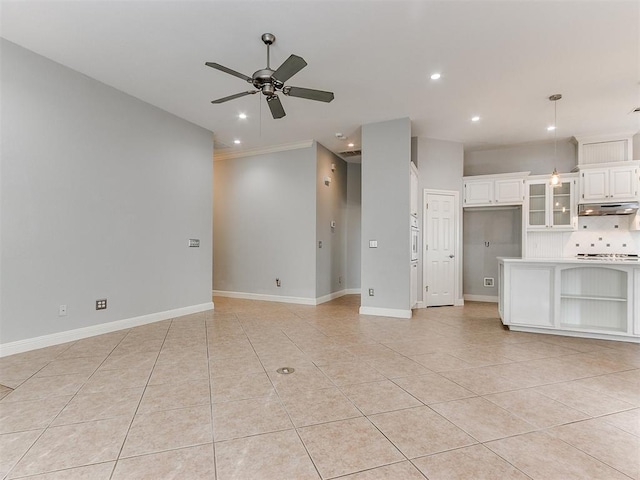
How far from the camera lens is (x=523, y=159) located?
6.52 metres

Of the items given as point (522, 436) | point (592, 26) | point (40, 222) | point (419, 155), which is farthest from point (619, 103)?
point (40, 222)

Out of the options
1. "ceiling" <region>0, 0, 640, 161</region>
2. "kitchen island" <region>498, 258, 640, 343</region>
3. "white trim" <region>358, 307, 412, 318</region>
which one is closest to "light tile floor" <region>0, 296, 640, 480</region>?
"kitchen island" <region>498, 258, 640, 343</region>

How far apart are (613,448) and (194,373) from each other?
2.95 meters

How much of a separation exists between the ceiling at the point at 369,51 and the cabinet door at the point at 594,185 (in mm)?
976

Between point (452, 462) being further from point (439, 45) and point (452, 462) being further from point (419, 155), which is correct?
point (419, 155)

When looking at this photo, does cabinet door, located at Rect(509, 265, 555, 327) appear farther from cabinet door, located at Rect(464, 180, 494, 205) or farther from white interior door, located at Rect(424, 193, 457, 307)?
cabinet door, located at Rect(464, 180, 494, 205)

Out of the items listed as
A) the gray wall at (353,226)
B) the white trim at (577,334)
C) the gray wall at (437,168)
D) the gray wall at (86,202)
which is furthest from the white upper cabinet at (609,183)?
the gray wall at (86,202)

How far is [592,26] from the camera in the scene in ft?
9.62

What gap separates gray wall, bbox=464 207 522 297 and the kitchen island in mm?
2492

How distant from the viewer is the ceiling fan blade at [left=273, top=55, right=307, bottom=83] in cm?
262

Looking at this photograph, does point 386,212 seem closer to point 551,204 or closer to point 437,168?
point 437,168

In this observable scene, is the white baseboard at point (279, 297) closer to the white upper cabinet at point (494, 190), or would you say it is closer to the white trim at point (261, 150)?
the white trim at point (261, 150)

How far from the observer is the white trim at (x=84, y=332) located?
324cm

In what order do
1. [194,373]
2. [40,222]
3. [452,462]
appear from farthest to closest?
[40,222]
[194,373]
[452,462]
